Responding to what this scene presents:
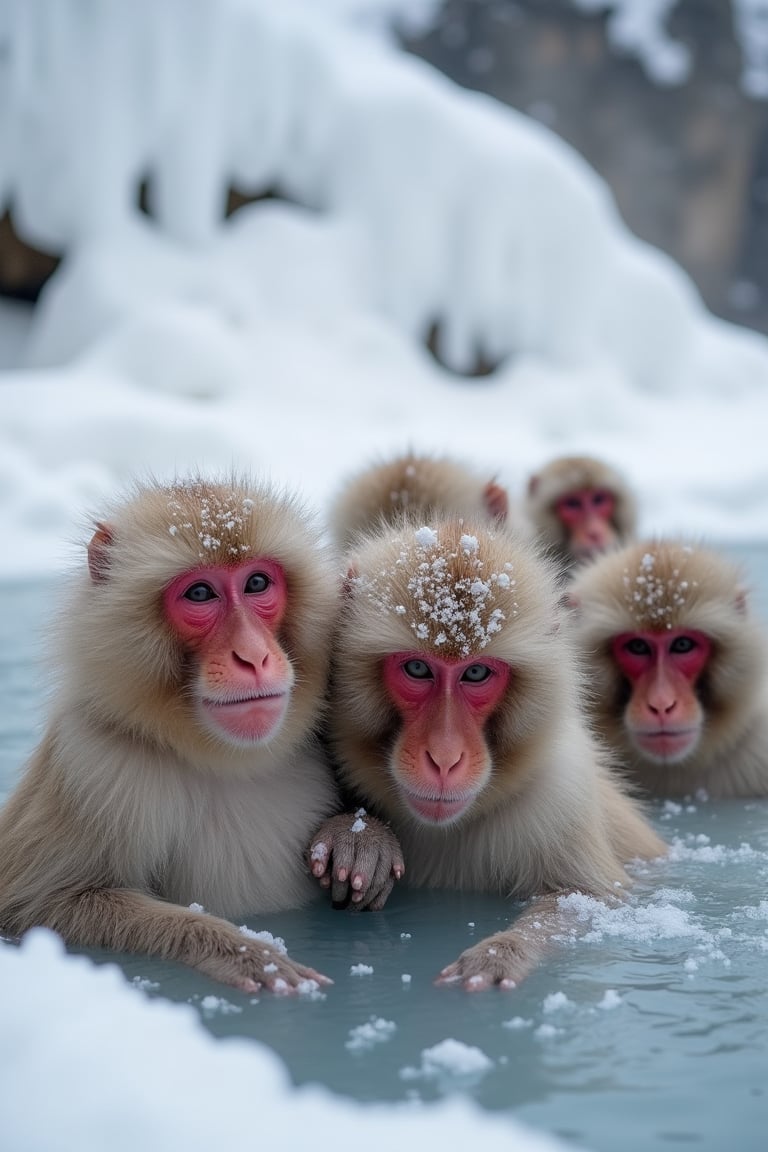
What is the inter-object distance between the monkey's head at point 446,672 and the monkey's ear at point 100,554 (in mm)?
451

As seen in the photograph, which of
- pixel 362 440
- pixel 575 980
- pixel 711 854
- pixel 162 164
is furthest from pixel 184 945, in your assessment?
pixel 162 164

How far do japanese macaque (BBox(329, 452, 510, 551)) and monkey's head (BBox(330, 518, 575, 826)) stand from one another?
1343mm

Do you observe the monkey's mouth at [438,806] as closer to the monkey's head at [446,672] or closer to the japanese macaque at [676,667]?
the monkey's head at [446,672]

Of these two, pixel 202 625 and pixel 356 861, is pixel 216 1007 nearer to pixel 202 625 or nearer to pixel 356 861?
pixel 356 861

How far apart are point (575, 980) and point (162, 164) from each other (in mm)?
11876

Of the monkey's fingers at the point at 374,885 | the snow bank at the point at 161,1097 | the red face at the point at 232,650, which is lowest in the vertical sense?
the snow bank at the point at 161,1097

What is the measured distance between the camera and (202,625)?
94.8 inches

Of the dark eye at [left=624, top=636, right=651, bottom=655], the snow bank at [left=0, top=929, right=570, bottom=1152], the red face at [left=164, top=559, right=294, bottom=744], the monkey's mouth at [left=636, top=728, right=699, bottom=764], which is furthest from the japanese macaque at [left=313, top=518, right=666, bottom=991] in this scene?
the dark eye at [left=624, top=636, right=651, bottom=655]

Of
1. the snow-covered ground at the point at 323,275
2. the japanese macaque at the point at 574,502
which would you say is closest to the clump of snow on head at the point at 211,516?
the japanese macaque at the point at 574,502

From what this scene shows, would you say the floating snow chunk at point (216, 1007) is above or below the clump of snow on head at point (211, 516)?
below

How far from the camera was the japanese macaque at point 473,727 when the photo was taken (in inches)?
95.5

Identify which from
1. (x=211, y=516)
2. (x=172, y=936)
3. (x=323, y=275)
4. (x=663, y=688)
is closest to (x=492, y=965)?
(x=172, y=936)

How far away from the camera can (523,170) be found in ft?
45.1

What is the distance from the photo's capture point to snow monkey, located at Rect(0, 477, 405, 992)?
2.38 m
